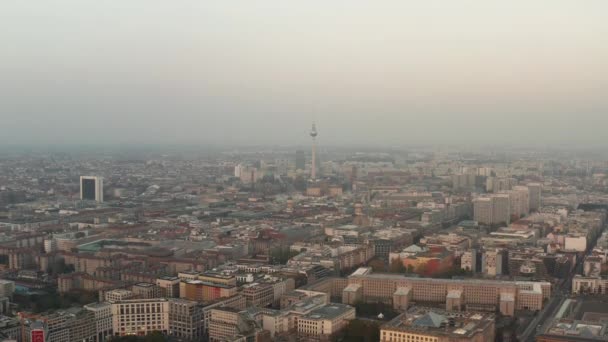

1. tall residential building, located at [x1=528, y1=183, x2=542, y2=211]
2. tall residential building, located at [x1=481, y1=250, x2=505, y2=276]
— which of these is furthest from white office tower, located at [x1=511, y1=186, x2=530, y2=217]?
tall residential building, located at [x1=481, y1=250, x2=505, y2=276]

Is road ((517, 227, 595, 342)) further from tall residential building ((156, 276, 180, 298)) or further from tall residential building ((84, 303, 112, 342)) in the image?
tall residential building ((84, 303, 112, 342))

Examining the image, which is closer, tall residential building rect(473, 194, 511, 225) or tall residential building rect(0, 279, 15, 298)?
tall residential building rect(0, 279, 15, 298)

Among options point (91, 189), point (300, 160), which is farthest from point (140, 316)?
point (300, 160)

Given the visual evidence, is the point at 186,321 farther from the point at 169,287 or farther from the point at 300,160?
the point at 300,160

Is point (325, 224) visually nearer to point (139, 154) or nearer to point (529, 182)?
point (529, 182)

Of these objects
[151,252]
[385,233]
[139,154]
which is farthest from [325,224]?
[139,154]

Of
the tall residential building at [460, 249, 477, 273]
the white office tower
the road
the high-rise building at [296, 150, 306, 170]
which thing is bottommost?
the road
